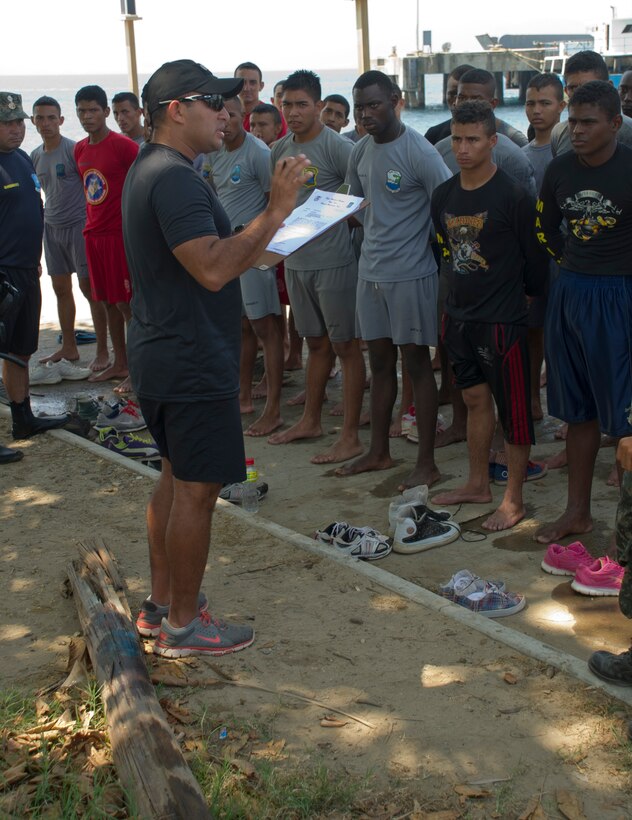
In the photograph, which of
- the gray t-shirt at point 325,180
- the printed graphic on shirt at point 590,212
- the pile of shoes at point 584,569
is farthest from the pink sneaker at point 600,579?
the gray t-shirt at point 325,180

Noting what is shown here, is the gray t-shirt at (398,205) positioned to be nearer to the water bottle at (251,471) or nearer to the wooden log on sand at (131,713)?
the water bottle at (251,471)

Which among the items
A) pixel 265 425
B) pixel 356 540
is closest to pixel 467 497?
pixel 356 540

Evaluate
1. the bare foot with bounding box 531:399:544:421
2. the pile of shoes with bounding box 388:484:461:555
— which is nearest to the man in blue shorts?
the pile of shoes with bounding box 388:484:461:555

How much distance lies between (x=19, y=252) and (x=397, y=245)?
283 centimetres

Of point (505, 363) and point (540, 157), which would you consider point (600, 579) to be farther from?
point (540, 157)

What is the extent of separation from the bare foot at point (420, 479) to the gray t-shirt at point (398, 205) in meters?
1.22

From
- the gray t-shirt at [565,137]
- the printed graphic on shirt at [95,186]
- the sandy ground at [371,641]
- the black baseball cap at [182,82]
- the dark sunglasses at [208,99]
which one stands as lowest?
the sandy ground at [371,641]

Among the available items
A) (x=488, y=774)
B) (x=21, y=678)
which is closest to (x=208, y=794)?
(x=488, y=774)

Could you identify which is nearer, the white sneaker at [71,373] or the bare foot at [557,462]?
the bare foot at [557,462]

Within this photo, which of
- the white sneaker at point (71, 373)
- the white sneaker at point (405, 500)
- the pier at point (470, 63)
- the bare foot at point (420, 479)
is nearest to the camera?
the white sneaker at point (405, 500)

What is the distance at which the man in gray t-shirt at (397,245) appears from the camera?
20.7 ft

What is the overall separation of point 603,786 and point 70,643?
2160 millimetres

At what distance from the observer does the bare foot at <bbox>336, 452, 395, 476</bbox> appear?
22.5 ft

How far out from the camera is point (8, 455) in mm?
6945
